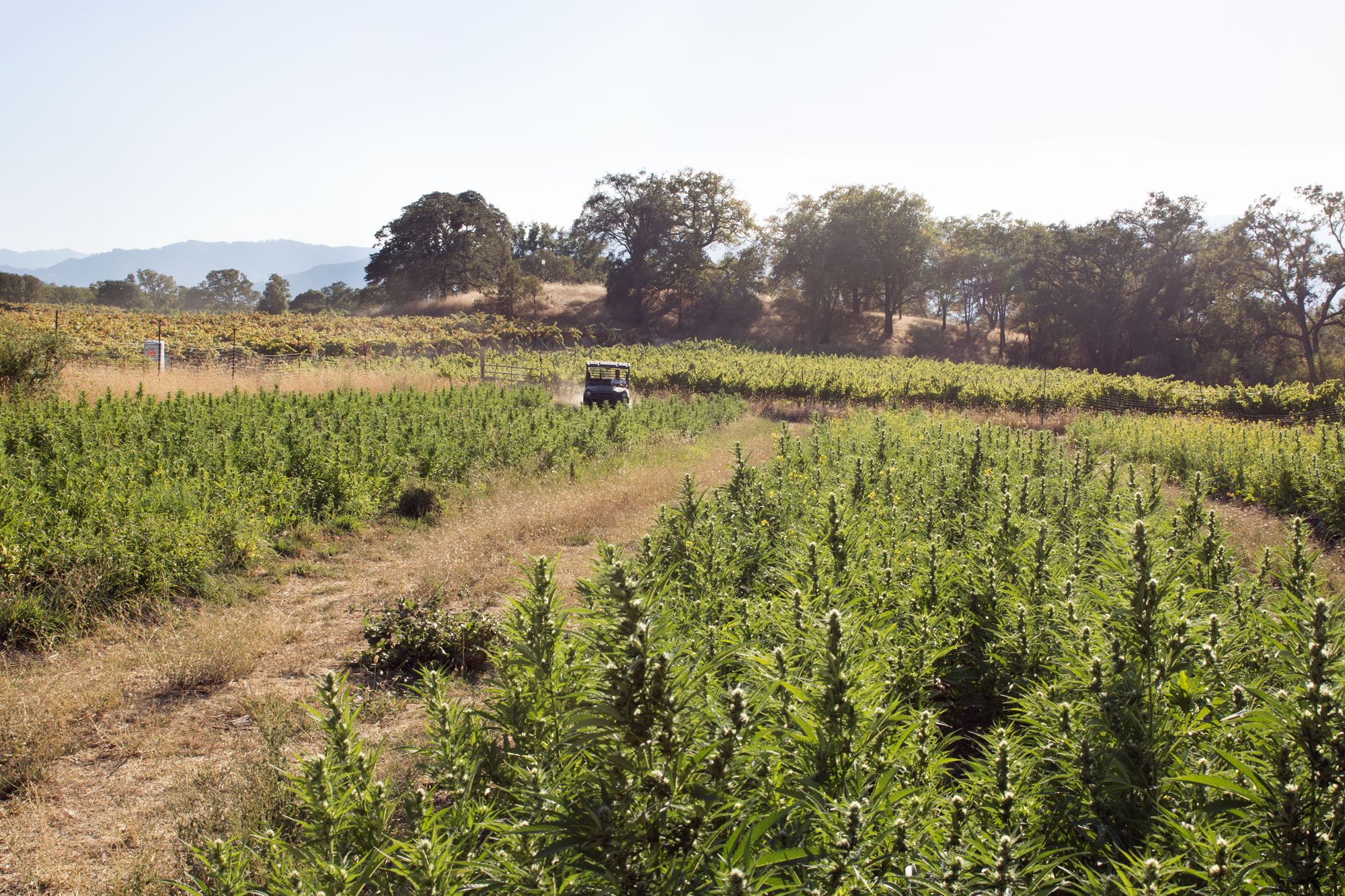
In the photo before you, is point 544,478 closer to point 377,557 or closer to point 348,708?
point 377,557

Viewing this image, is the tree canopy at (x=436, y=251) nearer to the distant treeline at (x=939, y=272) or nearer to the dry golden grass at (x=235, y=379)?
the distant treeline at (x=939, y=272)

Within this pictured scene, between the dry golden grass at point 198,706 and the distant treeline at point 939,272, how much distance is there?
49.7 metres

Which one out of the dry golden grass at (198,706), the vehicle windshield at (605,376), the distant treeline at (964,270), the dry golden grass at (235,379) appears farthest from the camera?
the distant treeline at (964,270)

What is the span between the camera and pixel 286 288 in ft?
321

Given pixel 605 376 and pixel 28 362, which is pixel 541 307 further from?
pixel 28 362

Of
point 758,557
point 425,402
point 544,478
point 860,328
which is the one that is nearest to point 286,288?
point 860,328

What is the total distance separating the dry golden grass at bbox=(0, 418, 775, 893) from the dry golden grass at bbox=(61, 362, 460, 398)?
11.0 meters

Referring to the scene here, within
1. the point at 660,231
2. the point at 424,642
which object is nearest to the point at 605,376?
the point at 424,642

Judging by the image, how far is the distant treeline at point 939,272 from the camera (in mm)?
44188

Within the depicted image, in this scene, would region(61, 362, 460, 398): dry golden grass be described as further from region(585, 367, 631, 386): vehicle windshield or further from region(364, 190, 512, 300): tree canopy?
region(364, 190, 512, 300): tree canopy

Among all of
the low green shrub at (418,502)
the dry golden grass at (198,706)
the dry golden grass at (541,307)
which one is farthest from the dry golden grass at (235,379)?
the dry golden grass at (541,307)

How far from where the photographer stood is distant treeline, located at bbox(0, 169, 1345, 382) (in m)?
44.2

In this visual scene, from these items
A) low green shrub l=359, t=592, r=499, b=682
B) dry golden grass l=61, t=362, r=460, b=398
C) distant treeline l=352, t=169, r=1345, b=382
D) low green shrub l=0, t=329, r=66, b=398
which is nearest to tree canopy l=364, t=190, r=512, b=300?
distant treeline l=352, t=169, r=1345, b=382

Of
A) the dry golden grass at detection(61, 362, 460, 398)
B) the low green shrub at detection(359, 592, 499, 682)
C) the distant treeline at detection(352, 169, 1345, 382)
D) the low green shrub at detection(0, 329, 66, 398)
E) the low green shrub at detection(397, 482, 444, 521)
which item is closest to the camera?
the low green shrub at detection(359, 592, 499, 682)
